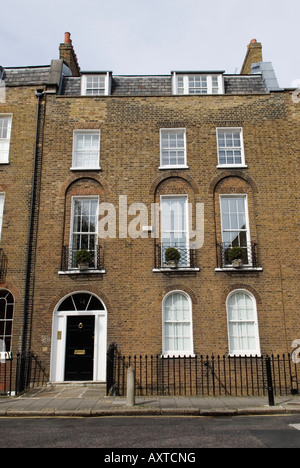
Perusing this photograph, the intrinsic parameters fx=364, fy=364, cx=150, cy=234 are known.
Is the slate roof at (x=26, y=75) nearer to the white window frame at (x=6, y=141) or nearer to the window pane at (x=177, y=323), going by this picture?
the white window frame at (x=6, y=141)

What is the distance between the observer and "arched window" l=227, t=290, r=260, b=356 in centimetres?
1241

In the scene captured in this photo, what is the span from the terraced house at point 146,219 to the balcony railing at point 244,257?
5cm

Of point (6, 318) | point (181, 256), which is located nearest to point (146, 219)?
point (181, 256)

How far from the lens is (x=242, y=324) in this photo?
12.7 m

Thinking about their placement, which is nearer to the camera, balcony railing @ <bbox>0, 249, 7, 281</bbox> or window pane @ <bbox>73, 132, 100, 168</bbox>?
balcony railing @ <bbox>0, 249, 7, 281</bbox>

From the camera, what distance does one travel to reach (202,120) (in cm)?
1457

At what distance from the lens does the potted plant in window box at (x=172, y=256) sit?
1284cm

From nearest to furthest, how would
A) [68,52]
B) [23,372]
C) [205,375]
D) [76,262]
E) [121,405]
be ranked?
[121,405]
[205,375]
[23,372]
[76,262]
[68,52]

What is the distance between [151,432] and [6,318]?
7.62 metres

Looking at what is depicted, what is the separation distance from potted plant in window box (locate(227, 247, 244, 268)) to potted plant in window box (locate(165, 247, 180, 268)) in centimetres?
188

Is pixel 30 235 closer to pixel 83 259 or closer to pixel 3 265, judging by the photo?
pixel 3 265

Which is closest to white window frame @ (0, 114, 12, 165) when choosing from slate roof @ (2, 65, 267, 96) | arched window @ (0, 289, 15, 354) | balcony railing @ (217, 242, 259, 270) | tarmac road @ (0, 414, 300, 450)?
slate roof @ (2, 65, 267, 96)

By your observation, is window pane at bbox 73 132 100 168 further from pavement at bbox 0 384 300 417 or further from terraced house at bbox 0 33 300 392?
pavement at bbox 0 384 300 417

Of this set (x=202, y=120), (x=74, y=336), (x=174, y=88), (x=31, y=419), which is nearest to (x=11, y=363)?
(x=74, y=336)
